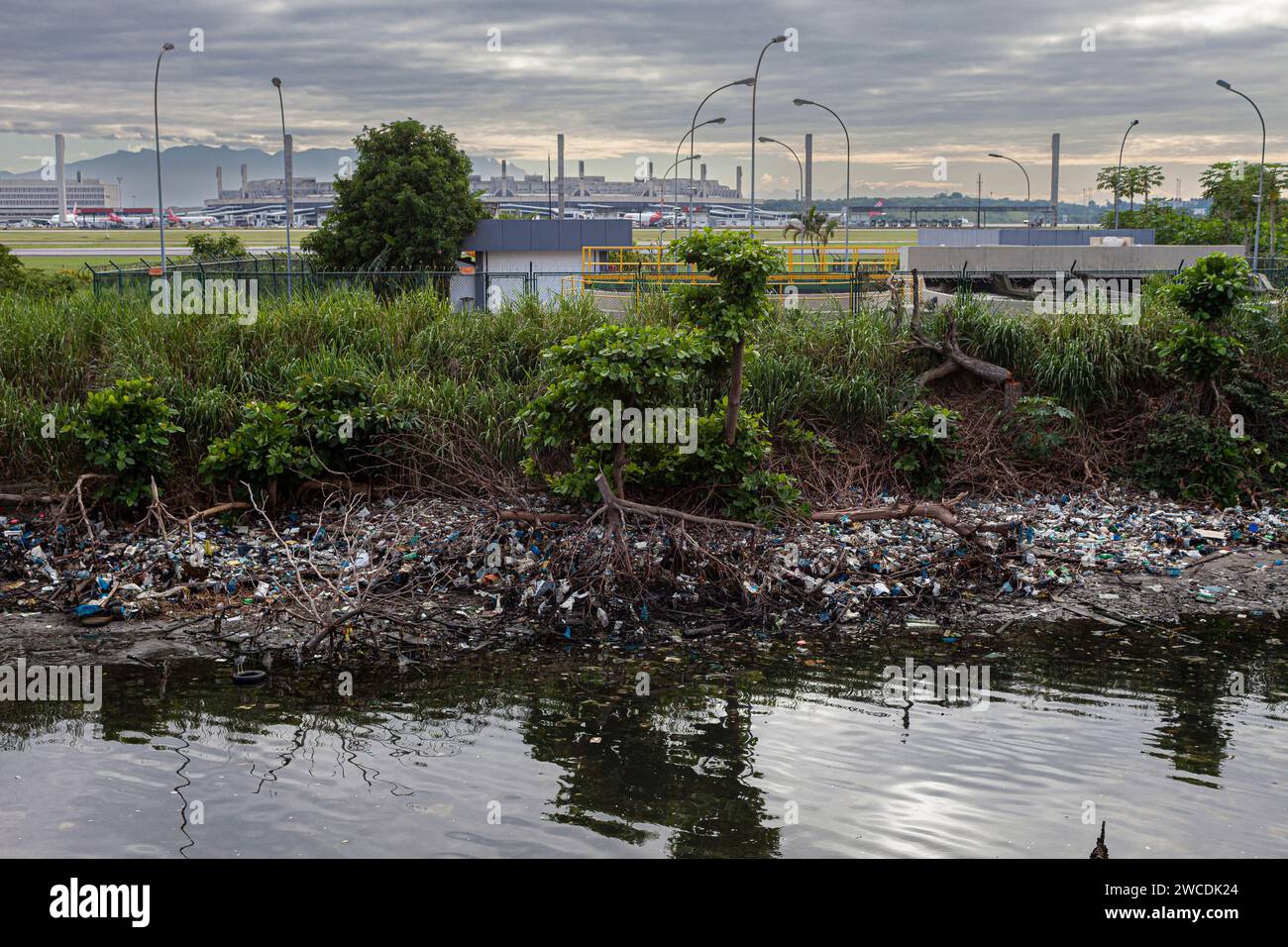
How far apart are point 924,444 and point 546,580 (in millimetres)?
6083

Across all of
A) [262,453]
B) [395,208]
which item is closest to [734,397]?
[262,453]

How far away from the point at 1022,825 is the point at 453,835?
3.37 m

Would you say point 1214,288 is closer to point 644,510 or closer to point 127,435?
point 644,510

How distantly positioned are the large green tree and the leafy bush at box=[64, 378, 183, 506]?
26.8 metres

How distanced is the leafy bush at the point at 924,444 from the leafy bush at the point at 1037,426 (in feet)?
3.91

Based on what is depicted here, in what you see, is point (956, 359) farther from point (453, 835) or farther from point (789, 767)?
point (453, 835)

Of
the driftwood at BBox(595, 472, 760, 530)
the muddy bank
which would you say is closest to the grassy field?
the muddy bank

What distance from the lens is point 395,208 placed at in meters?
39.8

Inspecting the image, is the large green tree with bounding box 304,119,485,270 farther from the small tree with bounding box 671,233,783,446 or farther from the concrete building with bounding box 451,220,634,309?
the small tree with bounding box 671,233,783,446

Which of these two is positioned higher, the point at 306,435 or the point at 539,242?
the point at 539,242

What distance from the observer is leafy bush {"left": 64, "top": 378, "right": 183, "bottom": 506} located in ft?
43.4

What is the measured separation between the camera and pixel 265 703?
9031 mm

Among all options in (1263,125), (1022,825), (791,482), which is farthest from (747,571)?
(1263,125)

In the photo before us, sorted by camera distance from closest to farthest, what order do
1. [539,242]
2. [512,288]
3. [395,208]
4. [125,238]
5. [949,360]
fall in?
[949,360] < [512,288] < [395,208] < [539,242] < [125,238]
